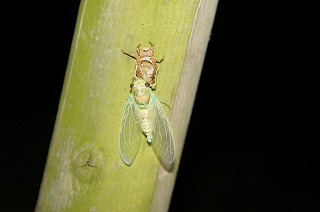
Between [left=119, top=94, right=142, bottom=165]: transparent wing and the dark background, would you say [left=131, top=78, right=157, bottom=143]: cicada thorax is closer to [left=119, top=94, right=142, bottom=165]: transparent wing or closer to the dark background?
[left=119, top=94, right=142, bottom=165]: transparent wing

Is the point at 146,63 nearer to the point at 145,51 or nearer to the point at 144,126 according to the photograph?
the point at 145,51

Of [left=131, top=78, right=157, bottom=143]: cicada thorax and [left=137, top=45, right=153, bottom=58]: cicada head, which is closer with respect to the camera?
[left=137, top=45, right=153, bottom=58]: cicada head

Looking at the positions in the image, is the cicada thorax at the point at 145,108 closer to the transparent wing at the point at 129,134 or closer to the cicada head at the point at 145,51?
the transparent wing at the point at 129,134

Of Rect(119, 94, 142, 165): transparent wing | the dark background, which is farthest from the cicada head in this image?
the dark background

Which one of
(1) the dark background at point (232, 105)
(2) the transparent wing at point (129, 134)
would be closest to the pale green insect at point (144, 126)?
(2) the transparent wing at point (129, 134)

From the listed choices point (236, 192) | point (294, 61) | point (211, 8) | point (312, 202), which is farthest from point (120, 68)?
point (294, 61)

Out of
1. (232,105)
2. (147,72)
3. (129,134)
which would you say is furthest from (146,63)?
(232,105)

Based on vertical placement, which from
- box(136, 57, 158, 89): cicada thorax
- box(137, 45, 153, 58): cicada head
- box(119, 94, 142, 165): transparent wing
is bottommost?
box(119, 94, 142, 165): transparent wing

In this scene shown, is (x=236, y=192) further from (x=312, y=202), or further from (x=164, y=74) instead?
(x=164, y=74)
